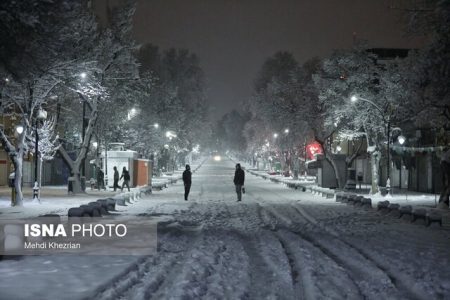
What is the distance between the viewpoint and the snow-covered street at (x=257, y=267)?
916 centimetres

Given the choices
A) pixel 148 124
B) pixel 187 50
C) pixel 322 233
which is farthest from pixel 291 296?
pixel 187 50

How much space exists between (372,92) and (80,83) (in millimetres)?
19415

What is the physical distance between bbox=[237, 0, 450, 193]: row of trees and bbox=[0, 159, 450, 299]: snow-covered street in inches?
213

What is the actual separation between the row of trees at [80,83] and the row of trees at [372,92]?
947 centimetres

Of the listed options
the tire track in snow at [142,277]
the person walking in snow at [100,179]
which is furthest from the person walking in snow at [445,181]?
the person walking in snow at [100,179]

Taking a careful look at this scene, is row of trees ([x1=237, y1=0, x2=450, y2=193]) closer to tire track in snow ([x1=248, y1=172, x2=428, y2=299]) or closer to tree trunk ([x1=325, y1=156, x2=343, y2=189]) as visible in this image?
tree trunk ([x1=325, y1=156, x2=343, y2=189])

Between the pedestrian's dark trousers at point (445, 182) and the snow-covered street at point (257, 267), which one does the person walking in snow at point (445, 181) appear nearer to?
the pedestrian's dark trousers at point (445, 182)

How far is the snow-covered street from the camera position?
→ 9.16 m

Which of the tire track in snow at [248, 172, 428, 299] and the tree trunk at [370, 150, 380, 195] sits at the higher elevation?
the tree trunk at [370, 150, 380, 195]

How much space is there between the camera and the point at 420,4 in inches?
687

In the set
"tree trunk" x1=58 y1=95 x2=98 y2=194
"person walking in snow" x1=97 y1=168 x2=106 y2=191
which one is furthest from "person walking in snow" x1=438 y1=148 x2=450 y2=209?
"person walking in snow" x1=97 y1=168 x2=106 y2=191

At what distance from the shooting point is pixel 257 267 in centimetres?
1148

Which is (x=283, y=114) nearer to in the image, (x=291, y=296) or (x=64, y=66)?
(x=64, y=66)

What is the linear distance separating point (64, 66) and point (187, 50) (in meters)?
63.8
